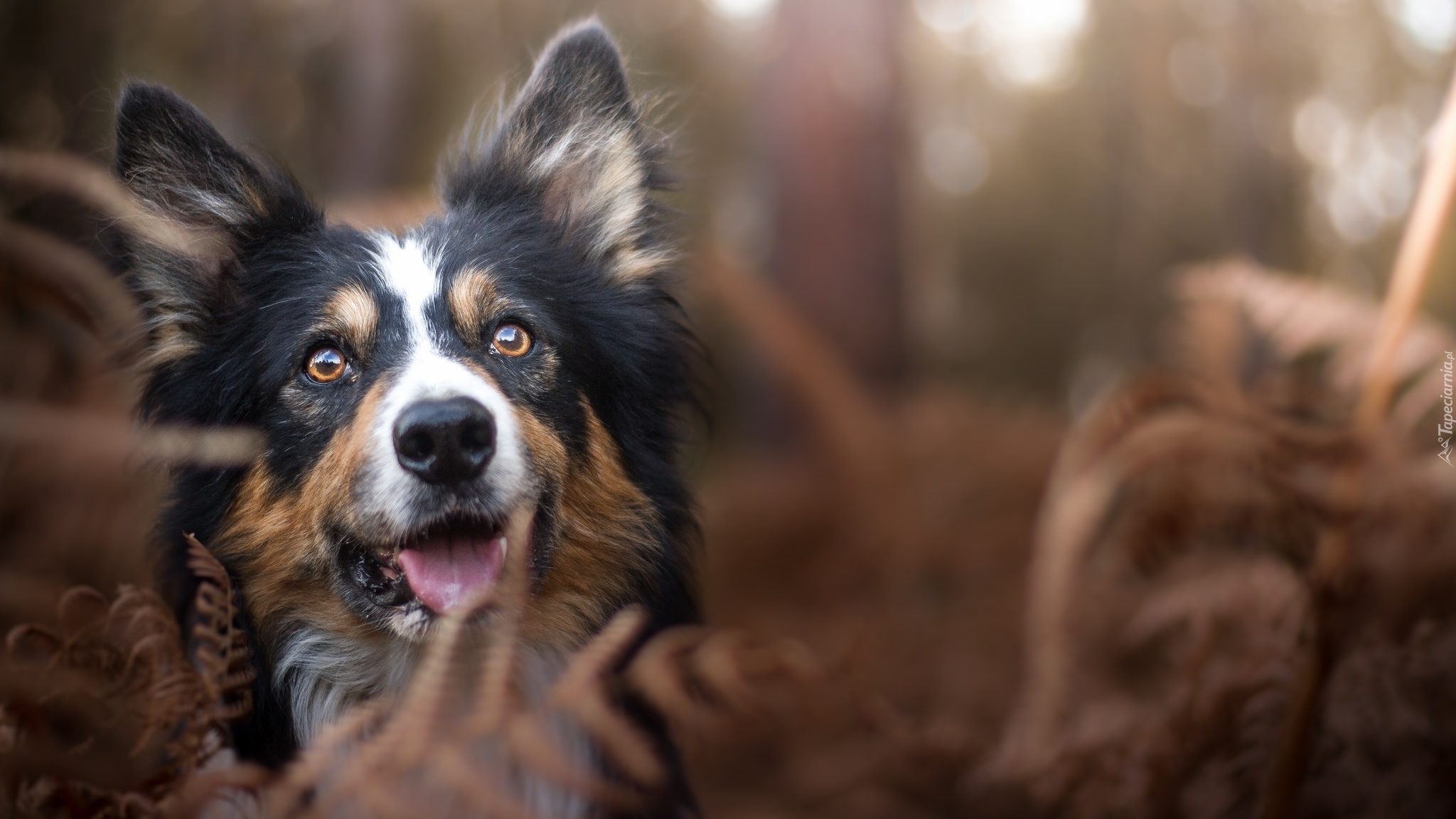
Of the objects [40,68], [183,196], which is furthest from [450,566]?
[40,68]

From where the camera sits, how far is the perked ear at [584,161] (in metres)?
2.97

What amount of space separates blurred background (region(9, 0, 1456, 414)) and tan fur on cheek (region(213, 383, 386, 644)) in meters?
1.09

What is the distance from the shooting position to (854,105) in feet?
25.2

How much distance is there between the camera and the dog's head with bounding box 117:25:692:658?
7.80 feet

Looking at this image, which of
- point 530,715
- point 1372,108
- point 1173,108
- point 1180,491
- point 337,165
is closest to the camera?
point 530,715

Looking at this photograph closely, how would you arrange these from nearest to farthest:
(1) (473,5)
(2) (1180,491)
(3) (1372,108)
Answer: (2) (1180,491) < (3) (1372,108) < (1) (473,5)

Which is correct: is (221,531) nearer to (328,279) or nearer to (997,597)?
(328,279)

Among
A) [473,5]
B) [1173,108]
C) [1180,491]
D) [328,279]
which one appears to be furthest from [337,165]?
[1173,108]

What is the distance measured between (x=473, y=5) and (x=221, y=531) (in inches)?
379

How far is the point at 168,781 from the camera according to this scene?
1920 millimetres

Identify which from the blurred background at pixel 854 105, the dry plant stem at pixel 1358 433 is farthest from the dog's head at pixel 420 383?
the dry plant stem at pixel 1358 433

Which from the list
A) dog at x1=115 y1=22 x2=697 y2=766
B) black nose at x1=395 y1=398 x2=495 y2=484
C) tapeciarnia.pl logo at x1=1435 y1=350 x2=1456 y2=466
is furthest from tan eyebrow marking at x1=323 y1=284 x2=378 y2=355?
tapeciarnia.pl logo at x1=1435 y1=350 x2=1456 y2=466

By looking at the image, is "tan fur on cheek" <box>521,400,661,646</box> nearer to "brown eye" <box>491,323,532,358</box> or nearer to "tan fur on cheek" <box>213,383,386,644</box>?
"brown eye" <box>491,323,532,358</box>

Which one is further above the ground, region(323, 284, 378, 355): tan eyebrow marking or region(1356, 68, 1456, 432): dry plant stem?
region(1356, 68, 1456, 432): dry plant stem
